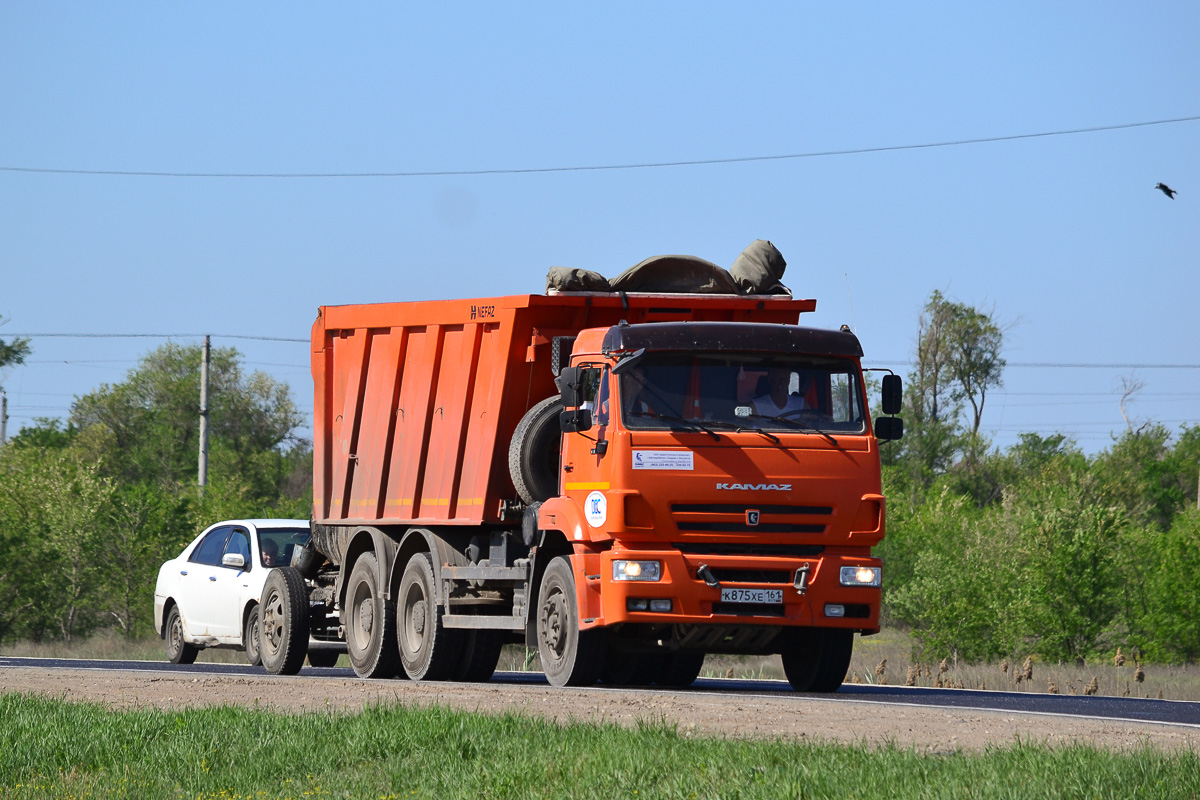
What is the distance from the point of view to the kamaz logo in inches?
517

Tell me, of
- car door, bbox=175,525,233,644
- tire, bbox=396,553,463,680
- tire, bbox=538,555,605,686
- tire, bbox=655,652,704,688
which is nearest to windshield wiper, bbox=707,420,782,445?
tire, bbox=538,555,605,686

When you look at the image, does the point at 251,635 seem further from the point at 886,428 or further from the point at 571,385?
the point at 886,428

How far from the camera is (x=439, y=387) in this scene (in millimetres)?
16625

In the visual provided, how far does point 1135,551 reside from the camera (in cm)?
4112

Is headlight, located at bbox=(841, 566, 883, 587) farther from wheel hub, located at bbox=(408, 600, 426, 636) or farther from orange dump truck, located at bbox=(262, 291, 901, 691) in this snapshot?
wheel hub, located at bbox=(408, 600, 426, 636)

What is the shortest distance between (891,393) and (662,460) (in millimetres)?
2187

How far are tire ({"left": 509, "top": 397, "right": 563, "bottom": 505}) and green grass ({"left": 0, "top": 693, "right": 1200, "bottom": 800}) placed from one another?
161 inches

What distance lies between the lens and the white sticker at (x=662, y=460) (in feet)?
43.0

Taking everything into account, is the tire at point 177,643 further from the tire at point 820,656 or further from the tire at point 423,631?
the tire at point 820,656

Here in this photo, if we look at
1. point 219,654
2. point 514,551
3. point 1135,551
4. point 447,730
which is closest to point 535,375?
point 514,551

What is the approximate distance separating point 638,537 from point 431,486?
12.7 ft

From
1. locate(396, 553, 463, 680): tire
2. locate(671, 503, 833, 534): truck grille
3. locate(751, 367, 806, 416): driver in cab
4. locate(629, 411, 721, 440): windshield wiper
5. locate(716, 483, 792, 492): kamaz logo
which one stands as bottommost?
locate(396, 553, 463, 680): tire

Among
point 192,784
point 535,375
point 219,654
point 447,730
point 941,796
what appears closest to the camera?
point 941,796

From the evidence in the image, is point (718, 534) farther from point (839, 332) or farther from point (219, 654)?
point (219, 654)
